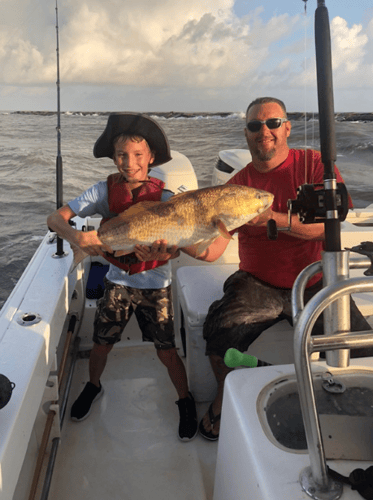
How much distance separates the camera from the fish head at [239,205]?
195 centimetres

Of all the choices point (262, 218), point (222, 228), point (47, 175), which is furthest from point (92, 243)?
point (47, 175)

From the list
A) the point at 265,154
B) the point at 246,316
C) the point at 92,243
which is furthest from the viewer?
the point at 265,154

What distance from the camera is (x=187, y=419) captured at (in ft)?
7.91

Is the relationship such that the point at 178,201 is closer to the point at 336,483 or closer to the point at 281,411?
the point at 281,411

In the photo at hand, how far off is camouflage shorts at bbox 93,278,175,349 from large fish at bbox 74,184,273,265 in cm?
47

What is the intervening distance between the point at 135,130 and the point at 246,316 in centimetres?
114

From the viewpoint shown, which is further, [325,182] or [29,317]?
[29,317]

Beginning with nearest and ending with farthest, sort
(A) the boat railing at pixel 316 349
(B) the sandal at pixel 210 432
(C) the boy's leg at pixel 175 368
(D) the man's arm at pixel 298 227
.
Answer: (A) the boat railing at pixel 316 349
(D) the man's arm at pixel 298 227
(B) the sandal at pixel 210 432
(C) the boy's leg at pixel 175 368

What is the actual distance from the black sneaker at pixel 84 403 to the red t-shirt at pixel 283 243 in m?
1.16

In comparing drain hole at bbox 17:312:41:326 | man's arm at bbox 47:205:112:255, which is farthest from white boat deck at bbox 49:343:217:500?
man's arm at bbox 47:205:112:255

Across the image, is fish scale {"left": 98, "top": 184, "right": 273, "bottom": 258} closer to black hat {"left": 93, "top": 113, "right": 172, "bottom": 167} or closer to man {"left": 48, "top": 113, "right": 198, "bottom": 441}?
man {"left": 48, "top": 113, "right": 198, "bottom": 441}

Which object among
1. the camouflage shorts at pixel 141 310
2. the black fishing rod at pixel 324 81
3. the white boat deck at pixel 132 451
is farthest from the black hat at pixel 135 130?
the white boat deck at pixel 132 451

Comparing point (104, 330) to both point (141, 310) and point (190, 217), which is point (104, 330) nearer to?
point (141, 310)

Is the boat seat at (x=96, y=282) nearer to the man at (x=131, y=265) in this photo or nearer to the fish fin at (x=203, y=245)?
the man at (x=131, y=265)
